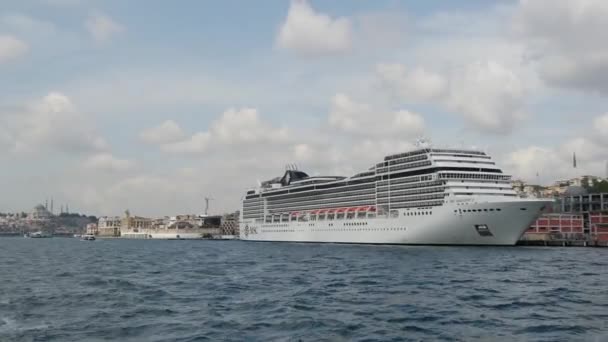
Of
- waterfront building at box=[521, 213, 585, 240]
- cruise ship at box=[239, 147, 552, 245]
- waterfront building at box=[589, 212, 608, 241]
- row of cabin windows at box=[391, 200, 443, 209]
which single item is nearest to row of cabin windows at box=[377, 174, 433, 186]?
cruise ship at box=[239, 147, 552, 245]

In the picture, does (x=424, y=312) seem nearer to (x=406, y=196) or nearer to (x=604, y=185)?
(x=406, y=196)

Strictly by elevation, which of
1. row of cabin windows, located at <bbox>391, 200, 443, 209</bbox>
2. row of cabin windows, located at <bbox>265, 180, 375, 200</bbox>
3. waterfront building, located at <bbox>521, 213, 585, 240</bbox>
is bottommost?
waterfront building, located at <bbox>521, 213, 585, 240</bbox>

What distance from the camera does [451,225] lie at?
268 feet

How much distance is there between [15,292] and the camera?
34781mm

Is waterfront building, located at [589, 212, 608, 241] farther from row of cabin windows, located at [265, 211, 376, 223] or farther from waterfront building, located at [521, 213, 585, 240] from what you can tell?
row of cabin windows, located at [265, 211, 376, 223]

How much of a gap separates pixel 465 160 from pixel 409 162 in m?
9.50

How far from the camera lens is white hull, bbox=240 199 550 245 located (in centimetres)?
7838

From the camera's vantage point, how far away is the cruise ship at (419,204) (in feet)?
260

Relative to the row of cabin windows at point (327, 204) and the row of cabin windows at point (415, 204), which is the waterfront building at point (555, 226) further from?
the row of cabin windows at point (415, 204)

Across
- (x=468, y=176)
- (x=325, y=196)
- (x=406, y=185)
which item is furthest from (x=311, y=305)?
(x=325, y=196)

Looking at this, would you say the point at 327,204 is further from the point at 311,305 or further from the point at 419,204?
the point at 311,305

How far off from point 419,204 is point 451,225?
27.4ft

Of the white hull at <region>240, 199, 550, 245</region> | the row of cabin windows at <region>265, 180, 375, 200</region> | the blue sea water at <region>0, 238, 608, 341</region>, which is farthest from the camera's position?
the row of cabin windows at <region>265, 180, 375, 200</region>

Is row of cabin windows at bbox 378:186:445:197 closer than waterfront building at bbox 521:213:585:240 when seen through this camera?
Yes
